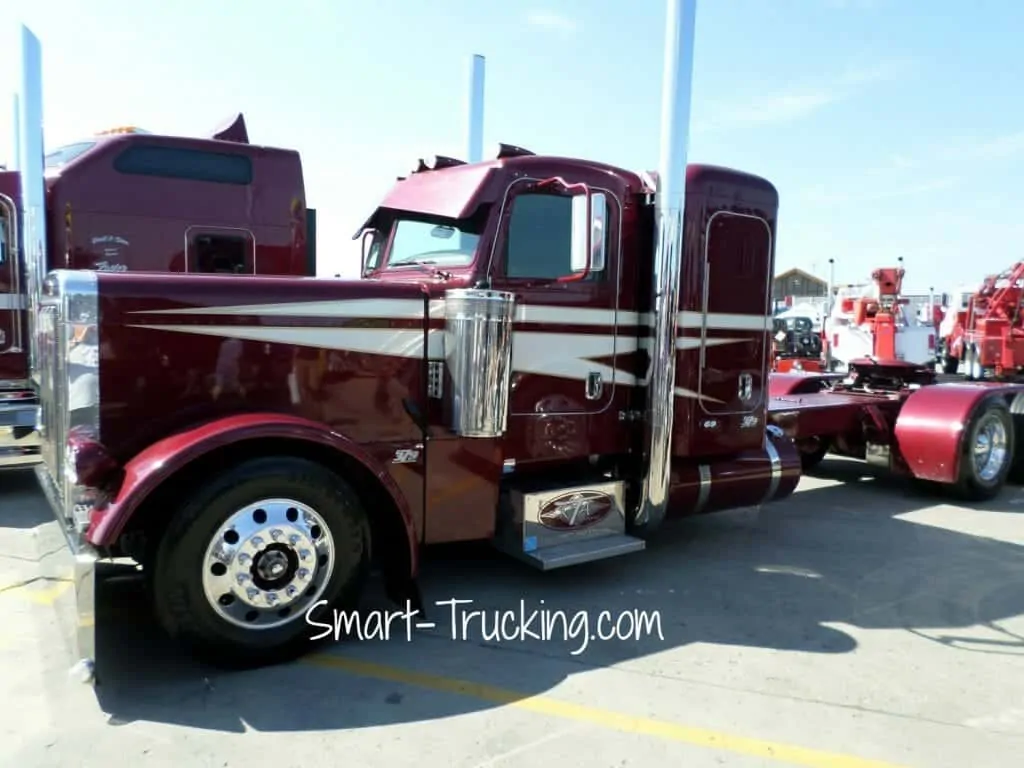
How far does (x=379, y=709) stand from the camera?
3334 mm

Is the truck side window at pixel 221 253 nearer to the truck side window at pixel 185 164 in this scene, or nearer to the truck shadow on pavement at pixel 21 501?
the truck side window at pixel 185 164

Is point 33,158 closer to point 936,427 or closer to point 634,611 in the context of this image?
point 634,611

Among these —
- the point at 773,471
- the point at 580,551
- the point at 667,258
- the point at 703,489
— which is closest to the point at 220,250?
the point at 667,258

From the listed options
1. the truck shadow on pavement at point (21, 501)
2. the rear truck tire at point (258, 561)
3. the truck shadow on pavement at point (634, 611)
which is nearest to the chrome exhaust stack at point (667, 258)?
the truck shadow on pavement at point (634, 611)

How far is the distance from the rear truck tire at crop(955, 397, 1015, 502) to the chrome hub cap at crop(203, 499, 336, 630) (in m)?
5.97

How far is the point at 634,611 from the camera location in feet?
14.7

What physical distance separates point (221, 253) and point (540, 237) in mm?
3947

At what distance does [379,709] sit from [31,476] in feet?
19.9

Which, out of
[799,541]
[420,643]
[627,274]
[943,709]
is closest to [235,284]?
[420,643]

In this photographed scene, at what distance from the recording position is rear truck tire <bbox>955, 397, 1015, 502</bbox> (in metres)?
7.24

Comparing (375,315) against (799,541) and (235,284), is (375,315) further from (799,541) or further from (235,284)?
(799,541)

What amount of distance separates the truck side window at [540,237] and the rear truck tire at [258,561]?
62.9 inches

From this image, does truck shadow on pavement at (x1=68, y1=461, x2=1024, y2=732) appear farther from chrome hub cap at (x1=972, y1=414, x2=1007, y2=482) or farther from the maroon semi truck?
the maroon semi truck

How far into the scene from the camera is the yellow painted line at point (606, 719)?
10.0ft
